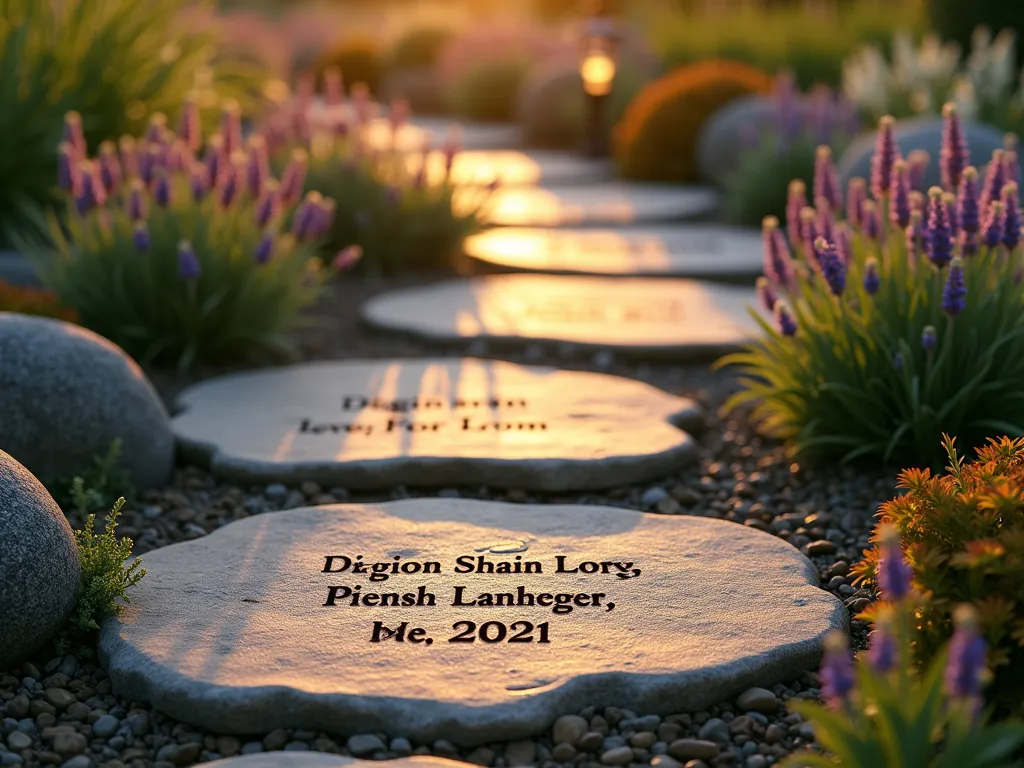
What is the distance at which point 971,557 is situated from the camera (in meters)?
2.61

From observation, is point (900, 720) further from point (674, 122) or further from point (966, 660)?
point (674, 122)

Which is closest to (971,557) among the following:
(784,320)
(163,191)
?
(784,320)

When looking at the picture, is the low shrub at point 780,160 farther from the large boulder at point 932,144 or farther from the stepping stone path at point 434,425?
the stepping stone path at point 434,425

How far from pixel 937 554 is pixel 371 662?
4.23 feet

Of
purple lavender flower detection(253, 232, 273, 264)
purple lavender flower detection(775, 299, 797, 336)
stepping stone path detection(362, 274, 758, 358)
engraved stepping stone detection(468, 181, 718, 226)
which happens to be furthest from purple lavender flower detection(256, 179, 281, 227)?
engraved stepping stone detection(468, 181, 718, 226)

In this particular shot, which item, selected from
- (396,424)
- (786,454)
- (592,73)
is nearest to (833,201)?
(786,454)

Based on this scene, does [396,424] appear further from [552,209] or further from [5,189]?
[552,209]

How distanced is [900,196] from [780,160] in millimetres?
5554

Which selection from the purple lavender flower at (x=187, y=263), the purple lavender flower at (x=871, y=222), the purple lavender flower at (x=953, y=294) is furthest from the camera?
the purple lavender flower at (x=187, y=263)

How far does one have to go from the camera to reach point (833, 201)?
4.92 metres

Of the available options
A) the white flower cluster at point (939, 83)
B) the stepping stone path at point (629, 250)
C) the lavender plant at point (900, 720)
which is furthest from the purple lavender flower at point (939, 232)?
the white flower cluster at point (939, 83)

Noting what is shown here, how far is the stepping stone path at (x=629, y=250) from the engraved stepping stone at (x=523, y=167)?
2.10 meters

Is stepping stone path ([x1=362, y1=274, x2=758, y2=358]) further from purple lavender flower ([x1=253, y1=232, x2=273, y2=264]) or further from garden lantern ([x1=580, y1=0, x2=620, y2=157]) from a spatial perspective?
garden lantern ([x1=580, y1=0, x2=620, y2=157])

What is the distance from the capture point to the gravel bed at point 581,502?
286 centimetres
